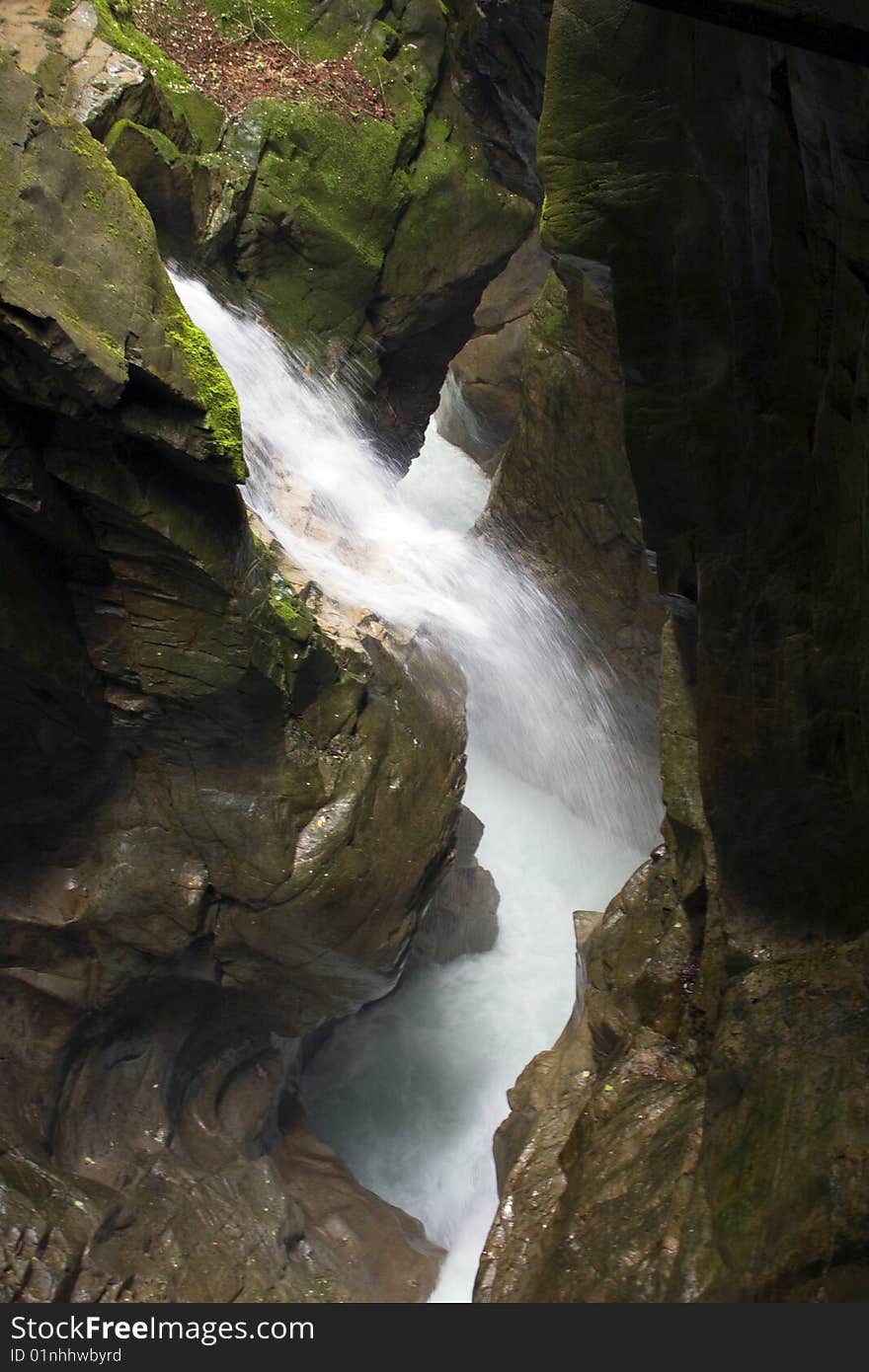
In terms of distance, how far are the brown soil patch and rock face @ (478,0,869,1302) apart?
6953mm

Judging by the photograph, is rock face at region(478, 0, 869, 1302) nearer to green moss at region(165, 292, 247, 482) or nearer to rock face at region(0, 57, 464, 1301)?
green moss at region(165, 292, 247, 482)

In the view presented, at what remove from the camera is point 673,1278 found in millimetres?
4480

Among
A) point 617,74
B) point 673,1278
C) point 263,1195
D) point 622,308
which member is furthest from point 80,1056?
point 617,74

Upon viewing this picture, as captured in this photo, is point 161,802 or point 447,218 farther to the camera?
point 447,218

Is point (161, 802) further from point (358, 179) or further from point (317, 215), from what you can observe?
point (358, 179)

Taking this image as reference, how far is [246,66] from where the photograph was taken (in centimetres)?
1074

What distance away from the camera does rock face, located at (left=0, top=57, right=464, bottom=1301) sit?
6387 mm

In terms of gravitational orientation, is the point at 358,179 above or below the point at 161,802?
above

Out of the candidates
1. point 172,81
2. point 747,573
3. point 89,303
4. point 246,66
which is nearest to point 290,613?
point 89,303

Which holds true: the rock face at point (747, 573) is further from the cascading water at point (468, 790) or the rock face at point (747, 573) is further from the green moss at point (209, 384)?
the cascading water at point (468, 790)

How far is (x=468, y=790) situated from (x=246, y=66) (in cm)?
904

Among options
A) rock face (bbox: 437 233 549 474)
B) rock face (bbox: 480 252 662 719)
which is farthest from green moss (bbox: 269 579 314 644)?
rock face (bbox: 437 233 549 474)

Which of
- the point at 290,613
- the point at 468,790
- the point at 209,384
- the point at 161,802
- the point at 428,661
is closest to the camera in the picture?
the point at 209,384

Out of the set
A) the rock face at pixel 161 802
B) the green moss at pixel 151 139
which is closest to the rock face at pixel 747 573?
the rock face at pixel 161 802
